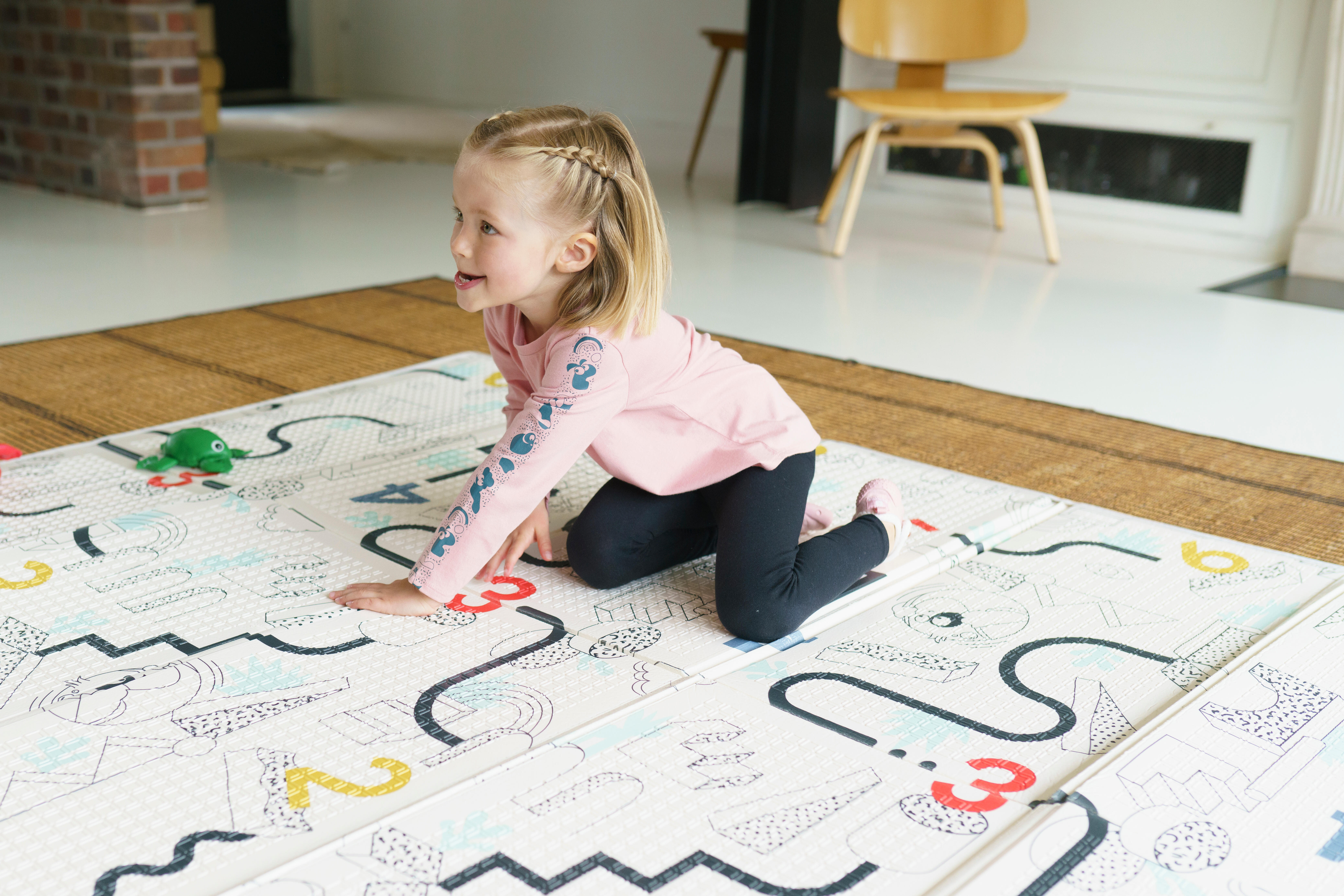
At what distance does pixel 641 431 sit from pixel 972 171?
2.99m

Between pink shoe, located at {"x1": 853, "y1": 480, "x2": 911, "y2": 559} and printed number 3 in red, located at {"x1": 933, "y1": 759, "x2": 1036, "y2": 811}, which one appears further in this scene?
pink shoe, located at {"x1": 853, "y1": 480, "x2": 911, "y2": 559}

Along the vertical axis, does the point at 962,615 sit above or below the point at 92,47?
below

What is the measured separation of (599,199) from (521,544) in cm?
36

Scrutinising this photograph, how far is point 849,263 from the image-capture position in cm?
310

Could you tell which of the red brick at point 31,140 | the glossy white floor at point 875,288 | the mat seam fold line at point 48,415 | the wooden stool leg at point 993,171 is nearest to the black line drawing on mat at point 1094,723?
the glossy white floor at point 875,288

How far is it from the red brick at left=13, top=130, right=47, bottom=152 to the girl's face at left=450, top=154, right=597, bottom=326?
3214 millimetres

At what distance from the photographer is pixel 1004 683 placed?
3.51 feet

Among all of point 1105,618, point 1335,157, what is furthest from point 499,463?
point 1335,157

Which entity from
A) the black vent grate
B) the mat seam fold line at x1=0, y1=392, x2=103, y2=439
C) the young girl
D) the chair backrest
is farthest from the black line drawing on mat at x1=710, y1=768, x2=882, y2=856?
the black vent grate

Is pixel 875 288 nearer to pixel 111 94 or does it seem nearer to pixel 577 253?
pixel 577 253

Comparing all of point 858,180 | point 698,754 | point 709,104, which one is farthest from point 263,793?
point 709,104

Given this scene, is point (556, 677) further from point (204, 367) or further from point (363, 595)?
point (204, 367)

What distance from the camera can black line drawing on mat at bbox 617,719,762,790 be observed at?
2.99 ft

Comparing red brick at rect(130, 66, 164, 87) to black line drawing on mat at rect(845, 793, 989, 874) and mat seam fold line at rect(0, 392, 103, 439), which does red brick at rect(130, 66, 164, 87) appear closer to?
mat seam fold line at rect(0, 392, 103, 439)
